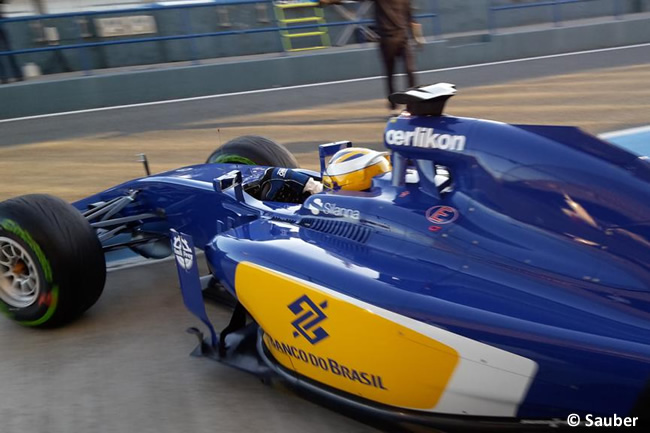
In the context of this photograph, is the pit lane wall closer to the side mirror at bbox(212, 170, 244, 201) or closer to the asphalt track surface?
the asphalt track surface

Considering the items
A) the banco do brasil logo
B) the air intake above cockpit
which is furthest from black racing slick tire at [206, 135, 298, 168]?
the banco do brasil logo

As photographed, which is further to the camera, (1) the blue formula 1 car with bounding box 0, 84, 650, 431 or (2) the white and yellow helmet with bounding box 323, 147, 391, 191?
(2) the white and yellow helmet with bounding box 323, 147, 391, 191

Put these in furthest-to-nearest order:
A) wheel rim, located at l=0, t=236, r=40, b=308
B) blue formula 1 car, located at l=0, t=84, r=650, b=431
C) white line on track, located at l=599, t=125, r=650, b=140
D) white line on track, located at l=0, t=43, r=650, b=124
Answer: white line on track, located at l=0, t=43, r=650, b=124
white line on track, located at l=599, t=125, r=650, b=140
wheel rim, located at l=0, t=236, r=40, b=308
blue formula 1 car, located at l=0, t=84, r=650, b=431

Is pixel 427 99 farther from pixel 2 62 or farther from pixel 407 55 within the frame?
pixel 2 62

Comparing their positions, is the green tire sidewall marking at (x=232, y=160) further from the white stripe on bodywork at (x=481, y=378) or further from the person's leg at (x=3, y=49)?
the person's leg at (x=3, y=49)

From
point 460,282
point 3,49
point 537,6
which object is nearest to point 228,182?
point 460,282

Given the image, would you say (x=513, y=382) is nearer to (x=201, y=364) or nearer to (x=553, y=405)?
(x=553, y=405)

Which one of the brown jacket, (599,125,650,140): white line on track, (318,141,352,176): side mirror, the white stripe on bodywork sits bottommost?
(599,125,650,140): white line on track

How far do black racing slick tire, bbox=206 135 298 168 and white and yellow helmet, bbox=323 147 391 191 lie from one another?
1.47m

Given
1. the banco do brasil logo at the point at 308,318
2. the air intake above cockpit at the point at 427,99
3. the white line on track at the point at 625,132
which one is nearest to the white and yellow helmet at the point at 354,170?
the air intake above cockpit at the point at 427,99

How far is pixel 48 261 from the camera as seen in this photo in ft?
13.4

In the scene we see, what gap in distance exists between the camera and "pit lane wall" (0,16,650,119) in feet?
39.1

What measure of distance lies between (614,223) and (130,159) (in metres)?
6.79

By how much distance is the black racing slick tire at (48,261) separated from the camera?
13.5ft
